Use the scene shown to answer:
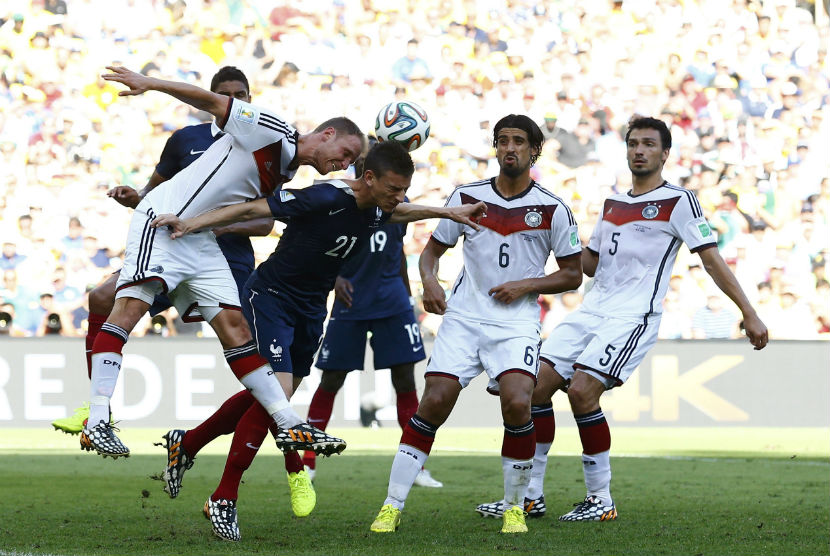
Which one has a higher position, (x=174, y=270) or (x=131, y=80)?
(x=131, y=80)

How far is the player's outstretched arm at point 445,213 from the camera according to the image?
6117 millimetres

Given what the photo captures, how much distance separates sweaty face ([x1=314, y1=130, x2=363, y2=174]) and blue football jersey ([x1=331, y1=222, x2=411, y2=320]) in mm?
2759

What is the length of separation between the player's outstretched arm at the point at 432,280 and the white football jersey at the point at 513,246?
0.19 metres

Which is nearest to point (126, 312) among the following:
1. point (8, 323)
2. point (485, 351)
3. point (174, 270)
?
Result: point (174, 270)

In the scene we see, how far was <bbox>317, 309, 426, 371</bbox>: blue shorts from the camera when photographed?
8.93 meters

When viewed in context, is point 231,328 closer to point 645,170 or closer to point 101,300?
point 101,300

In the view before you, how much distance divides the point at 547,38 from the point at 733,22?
3.05 m

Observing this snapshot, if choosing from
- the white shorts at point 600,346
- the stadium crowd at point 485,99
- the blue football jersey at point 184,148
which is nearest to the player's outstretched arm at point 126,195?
the blue football jersey at point 184,148

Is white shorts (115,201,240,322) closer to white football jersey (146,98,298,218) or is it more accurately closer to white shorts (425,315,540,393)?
white football jersey (146,98,298,218)

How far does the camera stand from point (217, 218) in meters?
5.98

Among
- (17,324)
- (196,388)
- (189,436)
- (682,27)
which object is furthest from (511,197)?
(682,27)

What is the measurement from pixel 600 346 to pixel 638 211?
2.93 ft

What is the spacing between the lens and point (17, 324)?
597 inches

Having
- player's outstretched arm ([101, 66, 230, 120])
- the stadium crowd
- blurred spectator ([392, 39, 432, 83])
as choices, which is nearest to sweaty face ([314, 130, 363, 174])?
player's outstretched arm ([101, 66, 230, 120])
